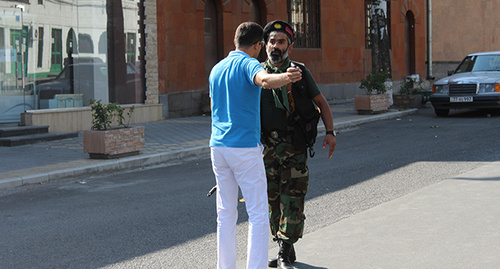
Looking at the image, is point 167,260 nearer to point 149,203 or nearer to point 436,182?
point 149,203

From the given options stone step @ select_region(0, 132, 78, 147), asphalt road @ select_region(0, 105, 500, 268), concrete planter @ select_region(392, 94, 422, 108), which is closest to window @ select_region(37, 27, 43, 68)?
stone step @ select_region(0, 132, 78, 147)

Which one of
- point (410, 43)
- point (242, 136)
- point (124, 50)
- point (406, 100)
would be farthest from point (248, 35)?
point (410, 43)

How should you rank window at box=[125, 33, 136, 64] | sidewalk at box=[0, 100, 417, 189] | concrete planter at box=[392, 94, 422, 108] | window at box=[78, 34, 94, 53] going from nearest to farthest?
sidewalk at box=[0, 100, 417, 189]
window at box=[78, 34, 94, 53]
window at box=[125, 33, 136, 64]
concrete planter at box=[392, 94, 422, 108]

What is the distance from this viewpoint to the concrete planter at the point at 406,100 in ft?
69.7

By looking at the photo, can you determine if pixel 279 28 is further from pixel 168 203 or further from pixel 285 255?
pixel 168 203

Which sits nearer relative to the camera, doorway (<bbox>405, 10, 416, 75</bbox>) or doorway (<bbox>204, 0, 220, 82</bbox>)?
doorway (<bbox>204, 0, 220, 82</bbox>)

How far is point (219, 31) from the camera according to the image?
67.3 ft

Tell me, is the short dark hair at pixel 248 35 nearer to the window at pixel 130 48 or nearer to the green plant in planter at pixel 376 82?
the window at pixel 130 48

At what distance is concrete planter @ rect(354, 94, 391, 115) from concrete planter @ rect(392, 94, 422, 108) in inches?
67.1

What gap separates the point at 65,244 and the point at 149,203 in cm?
190

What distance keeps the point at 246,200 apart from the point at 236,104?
637mm

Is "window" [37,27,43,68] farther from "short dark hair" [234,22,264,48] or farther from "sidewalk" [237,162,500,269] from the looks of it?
"short dark hair" [234,22,264,48]

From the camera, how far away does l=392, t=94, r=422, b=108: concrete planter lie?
837 inches

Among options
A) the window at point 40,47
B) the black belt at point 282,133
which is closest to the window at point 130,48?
the window at point 40,47
